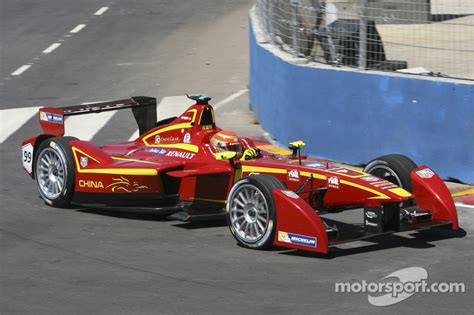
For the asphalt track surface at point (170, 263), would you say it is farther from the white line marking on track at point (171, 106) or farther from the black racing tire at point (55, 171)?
the white line marking on track at point (171, 106)

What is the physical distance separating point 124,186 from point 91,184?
0.45 meters

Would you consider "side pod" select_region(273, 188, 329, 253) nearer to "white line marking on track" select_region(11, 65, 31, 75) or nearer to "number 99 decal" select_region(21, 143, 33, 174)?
"number 99 decal" select_region(21, 143, 33, 174)

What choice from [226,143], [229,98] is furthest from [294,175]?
[229,98]

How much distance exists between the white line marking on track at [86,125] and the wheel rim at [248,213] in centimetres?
619

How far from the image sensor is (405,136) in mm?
12930

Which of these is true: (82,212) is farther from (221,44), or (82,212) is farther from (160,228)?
(221,44)

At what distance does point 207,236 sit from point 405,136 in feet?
12.1

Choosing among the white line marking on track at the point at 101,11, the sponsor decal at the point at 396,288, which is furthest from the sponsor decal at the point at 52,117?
the white line marking on track at the point at 101,11

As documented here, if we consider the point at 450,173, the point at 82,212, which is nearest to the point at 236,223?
the point at 82,212

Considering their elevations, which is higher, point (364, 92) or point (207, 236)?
point (364, 92)

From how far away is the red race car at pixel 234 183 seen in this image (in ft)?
31.5

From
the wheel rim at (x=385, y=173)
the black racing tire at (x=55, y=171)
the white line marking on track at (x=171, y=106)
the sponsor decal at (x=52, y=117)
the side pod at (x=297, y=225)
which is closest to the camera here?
the side pod at (x=297, y=225)

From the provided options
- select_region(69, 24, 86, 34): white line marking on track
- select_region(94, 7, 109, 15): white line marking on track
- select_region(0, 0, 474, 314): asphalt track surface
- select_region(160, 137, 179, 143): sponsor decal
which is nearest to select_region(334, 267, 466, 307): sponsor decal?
select_region(0, 0, 474, 314): asphalt track surface

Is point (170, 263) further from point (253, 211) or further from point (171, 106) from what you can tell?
point (171, 106)
